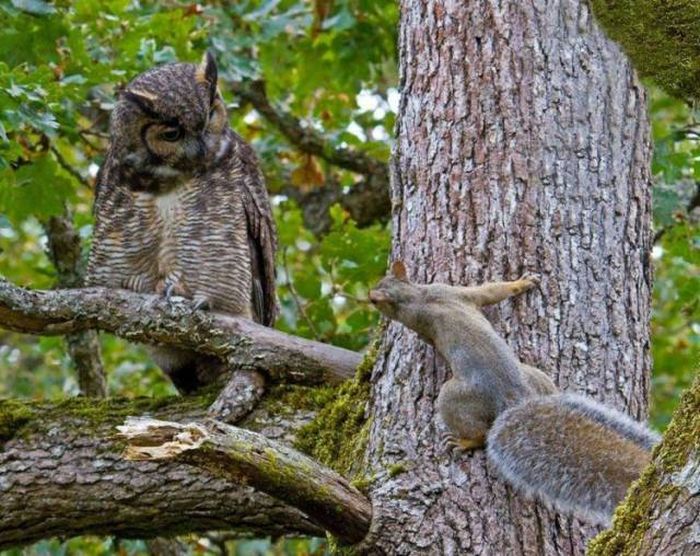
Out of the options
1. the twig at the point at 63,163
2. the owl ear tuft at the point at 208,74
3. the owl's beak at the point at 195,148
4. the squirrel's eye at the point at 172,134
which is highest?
the owl ear tuft at the point at 208,74

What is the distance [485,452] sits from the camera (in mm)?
3643

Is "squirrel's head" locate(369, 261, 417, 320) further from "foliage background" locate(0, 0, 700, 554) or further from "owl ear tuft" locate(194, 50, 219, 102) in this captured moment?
"owl ear tuft" locate(194, 50, 219, 102)

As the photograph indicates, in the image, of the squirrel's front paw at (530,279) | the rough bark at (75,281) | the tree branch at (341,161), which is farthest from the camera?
the tree branch at (341,161)

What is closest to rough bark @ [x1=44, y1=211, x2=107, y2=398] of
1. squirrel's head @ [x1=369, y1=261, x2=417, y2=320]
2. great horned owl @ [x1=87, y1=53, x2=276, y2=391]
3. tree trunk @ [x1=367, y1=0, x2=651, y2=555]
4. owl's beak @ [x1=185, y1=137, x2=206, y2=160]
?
great horned owl @ [x1=87, y1=53, x2=276, y2=391]

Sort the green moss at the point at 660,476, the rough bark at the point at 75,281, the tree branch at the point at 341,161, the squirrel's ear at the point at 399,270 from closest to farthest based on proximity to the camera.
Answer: the green moss at the point at 660,476
the squirrel's ear at the point at 399,270
the rough bark at the point at 75,281
the tree branch at the point at 341,161

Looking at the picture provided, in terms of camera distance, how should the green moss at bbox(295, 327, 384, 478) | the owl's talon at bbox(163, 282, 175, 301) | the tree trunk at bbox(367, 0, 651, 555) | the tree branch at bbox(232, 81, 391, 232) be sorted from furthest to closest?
1. the tree branch at bbox(232, 81, 391, 232)
2. the owl's talon at bbox(163, 282, 175, 301)
3. the green moss at bbox(295, 327, 384, 478)
4. the tree trunk at bbox(367, 0, 651, 555)

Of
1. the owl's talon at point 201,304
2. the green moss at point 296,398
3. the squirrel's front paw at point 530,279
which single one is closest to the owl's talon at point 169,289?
the owl's talon at point 201,304

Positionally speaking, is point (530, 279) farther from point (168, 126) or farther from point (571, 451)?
point (168, 126)

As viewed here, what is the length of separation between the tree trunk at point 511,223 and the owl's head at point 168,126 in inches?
54.7

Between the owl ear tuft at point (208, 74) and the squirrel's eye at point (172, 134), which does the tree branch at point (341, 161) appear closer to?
the owl ear tuft at point (208, 74)

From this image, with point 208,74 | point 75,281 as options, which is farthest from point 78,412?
point 75,281

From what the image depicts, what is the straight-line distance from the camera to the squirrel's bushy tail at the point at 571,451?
332 cm

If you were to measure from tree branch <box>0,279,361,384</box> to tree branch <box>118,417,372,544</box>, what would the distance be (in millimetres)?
1103

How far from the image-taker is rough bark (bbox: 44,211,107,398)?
638 cm
